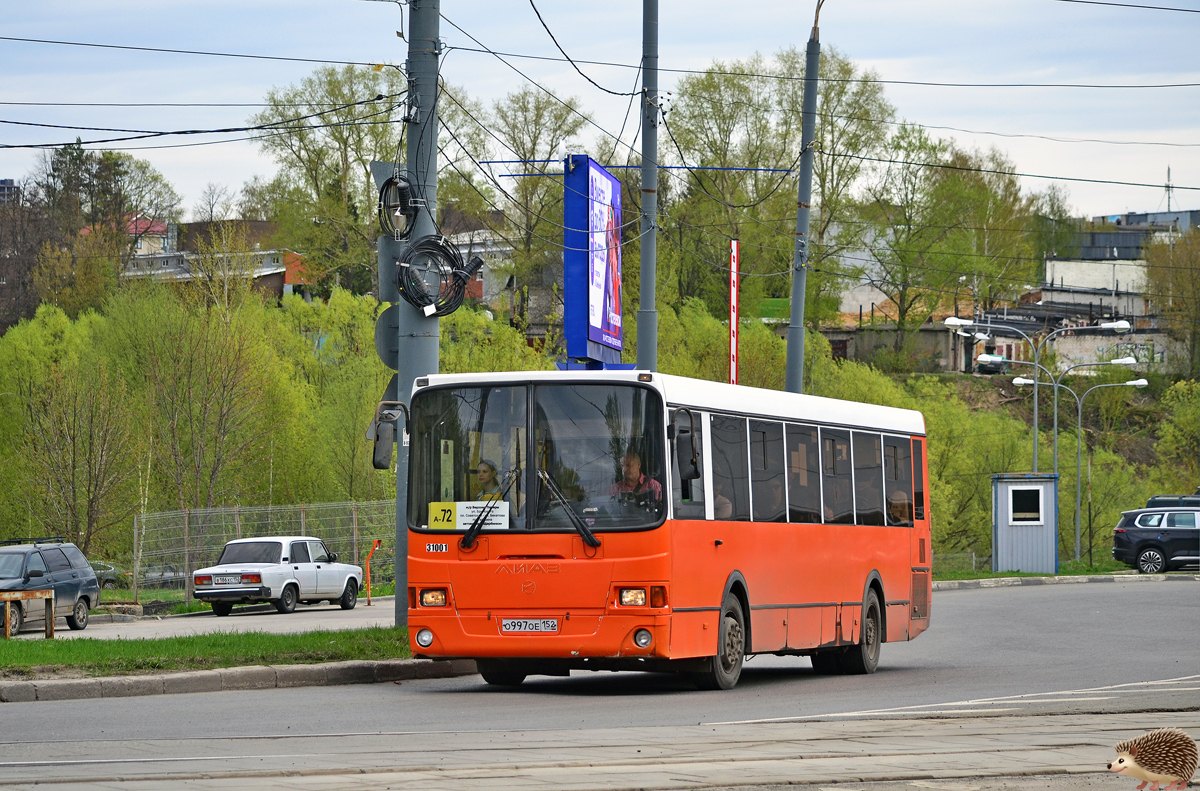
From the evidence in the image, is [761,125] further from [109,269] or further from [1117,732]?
[1117,732]

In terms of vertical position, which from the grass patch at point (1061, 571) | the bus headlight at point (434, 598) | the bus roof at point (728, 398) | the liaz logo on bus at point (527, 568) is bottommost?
the grass patch at point (1061, 571)

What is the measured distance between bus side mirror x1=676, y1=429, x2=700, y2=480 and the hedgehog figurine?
816 cm

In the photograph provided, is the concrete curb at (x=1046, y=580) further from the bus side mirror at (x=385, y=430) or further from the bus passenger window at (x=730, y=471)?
the bus side mirror at (x=385, y=430)

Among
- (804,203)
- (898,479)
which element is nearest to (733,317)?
(804,203)

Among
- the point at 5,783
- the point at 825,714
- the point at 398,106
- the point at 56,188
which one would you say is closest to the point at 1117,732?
the point at 825,714

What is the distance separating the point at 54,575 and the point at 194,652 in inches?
540

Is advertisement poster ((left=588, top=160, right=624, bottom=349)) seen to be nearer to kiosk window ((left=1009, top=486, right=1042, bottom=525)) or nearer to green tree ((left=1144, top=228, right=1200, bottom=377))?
kiosk window ((left=1009, top=486, right=1042, bottom=525))

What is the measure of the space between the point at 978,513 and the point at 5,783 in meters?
57.0

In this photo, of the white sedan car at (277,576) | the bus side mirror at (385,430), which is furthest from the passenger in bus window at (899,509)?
the white sedan car at (277,576)

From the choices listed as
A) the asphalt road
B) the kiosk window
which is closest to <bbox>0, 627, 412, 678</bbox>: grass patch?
the asphalt road

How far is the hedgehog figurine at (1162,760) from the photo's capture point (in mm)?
5840

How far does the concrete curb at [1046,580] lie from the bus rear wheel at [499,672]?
88.4 ft

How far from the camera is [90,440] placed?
1640 inches

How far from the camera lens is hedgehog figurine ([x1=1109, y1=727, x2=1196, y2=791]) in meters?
5.84
